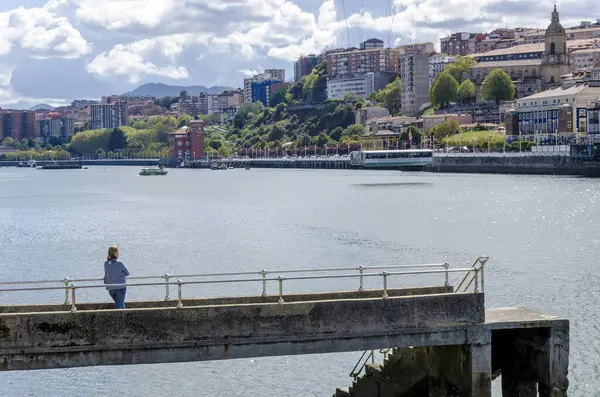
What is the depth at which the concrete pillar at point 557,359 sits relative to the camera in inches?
696

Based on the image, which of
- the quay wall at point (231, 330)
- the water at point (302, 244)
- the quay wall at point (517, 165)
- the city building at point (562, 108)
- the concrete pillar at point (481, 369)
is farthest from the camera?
the city building at point (562, 108)

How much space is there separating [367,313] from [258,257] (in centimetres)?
3562

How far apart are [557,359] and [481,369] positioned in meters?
1.38

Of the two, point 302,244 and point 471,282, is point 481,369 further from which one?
point 302,244

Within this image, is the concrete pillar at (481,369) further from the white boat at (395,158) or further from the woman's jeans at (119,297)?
the white boat at (395,158)

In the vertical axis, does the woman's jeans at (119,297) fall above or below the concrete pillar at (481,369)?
above

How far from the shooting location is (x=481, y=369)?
1734 cm

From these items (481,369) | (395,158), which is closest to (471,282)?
(481,369)

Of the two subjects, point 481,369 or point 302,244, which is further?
point 302,244

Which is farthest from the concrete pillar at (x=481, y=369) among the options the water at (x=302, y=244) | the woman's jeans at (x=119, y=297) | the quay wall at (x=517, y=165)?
the quay wall at (x=517, y=165)

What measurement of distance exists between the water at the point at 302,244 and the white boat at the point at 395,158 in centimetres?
4982

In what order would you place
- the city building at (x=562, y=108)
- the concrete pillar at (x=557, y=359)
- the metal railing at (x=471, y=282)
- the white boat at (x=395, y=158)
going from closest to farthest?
the concrete pillar at (x=557, y=359) → the metal railing at (x=471, y=282) → the city building at (x=562, y=108) → the white boat at (x=395, y=158)

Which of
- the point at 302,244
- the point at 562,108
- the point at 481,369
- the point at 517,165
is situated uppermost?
the point at 562,108

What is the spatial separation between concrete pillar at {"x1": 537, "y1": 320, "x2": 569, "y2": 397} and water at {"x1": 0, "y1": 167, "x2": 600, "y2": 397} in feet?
22.1
